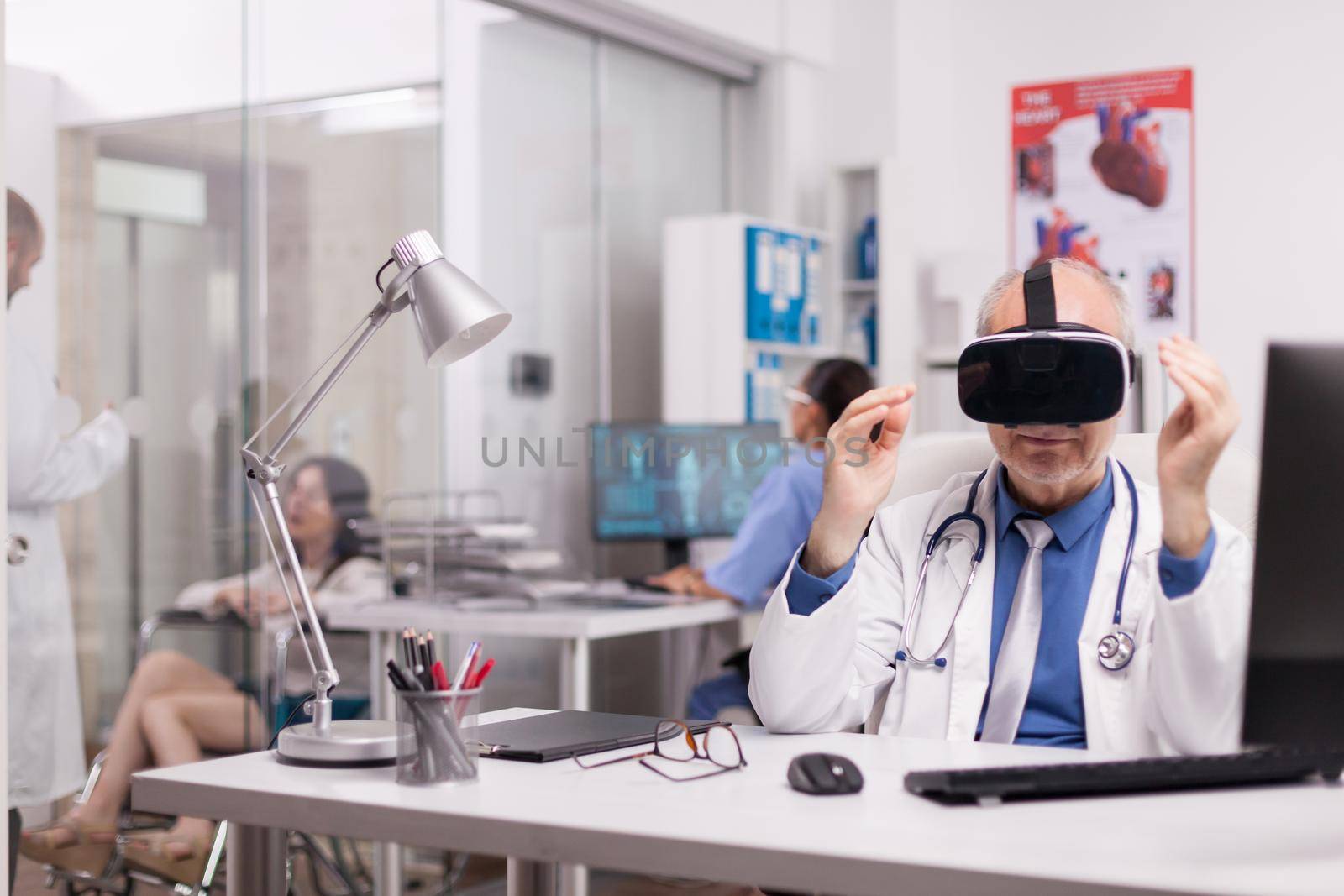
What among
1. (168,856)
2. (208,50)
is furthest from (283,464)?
(208,50)

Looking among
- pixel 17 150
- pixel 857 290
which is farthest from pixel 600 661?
pixel 17 150

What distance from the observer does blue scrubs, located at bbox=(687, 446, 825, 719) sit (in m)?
3.55

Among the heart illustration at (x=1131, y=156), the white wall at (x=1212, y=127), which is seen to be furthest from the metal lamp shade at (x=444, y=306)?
the heart illustration at (x=1131, y=156)

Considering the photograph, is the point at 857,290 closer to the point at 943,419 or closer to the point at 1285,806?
the point at 943,419

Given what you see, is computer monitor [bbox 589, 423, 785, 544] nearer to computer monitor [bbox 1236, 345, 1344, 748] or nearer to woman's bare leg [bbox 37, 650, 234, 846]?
woman's bare leg [bbox 37, 650, 234, 846]

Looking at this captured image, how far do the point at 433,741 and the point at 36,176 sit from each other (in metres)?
1.76

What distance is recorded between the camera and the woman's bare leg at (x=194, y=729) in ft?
9.36

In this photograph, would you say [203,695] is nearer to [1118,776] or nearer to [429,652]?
[429,652]

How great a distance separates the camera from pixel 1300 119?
4.93 metres

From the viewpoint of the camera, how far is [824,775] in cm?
127

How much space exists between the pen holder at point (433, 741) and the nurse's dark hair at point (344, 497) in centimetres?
211

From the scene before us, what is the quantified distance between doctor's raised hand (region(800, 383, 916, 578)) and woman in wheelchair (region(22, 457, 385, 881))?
1.60 metres

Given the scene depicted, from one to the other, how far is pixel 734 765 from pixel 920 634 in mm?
510

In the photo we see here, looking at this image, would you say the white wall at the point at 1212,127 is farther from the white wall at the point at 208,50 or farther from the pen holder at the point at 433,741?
the pen holder at the point at 433,741
